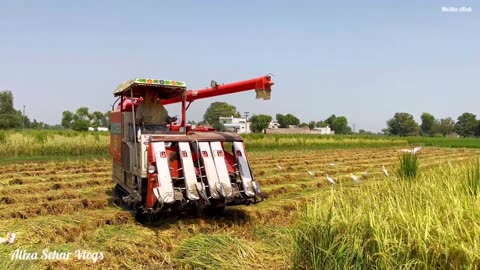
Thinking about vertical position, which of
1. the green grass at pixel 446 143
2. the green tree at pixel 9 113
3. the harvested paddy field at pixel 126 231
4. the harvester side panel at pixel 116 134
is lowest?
the green grass at pixel 446 143

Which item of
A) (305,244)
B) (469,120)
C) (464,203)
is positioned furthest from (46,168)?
(469,120)

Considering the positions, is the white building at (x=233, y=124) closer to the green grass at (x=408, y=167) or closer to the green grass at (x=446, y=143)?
the green grass at (x=408, y=167)

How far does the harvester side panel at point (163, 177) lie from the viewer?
639 centimetres

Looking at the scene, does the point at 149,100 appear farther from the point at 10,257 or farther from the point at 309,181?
the point at 309,181

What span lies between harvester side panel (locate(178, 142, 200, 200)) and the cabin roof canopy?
142cm

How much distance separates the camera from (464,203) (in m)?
3.71

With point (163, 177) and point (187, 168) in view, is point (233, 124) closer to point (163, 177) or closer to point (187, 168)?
point (187, 168)

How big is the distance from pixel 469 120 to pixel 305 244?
13018 centimetres

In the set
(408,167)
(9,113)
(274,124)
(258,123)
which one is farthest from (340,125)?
(408,167)

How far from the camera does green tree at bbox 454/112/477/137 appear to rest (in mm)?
108400

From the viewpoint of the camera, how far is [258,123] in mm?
97188

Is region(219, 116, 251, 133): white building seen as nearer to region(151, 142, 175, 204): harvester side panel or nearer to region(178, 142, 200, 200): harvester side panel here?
region(178, 142, 200, 200): harvester side panel

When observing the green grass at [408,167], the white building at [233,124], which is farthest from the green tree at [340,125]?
the green grass at [408,167]

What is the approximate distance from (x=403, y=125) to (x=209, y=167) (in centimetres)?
12424
